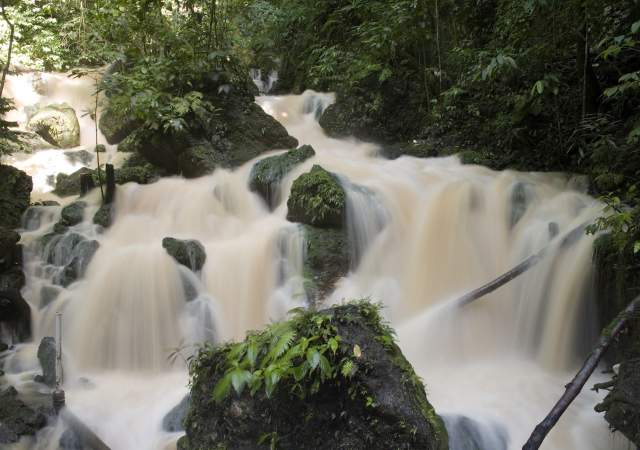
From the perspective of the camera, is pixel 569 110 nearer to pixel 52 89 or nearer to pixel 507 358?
pixel 507 358

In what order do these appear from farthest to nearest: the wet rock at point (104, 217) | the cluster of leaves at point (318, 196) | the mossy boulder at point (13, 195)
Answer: the mossy boulder at point (13, 195)
the wet rock at point (104, 217)
the cluster of leaves at point (318, 196)

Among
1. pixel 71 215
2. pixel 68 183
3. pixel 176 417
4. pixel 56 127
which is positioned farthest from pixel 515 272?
pixel 56 127

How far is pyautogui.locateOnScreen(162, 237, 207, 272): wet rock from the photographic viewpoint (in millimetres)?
6629

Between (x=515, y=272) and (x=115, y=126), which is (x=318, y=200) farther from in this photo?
(x=115, y=126)

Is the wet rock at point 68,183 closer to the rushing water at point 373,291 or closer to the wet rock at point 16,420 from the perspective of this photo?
the rushing water at point 373,291

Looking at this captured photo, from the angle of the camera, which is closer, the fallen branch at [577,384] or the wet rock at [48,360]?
the fallen branch at [577,384]

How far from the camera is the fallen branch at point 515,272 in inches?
213

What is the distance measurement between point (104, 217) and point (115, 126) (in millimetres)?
4291

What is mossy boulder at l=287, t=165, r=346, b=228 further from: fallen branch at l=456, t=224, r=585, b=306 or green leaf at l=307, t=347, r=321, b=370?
green leaf at l=307, t=347, r=321, b=370

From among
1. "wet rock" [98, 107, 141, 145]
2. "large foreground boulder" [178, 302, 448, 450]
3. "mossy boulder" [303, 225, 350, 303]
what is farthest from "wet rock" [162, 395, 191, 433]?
"wet rock" [98, 107, 141, 145]

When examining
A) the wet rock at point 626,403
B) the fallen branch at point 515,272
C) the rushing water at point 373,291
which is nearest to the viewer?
the wet rock at point 626,403

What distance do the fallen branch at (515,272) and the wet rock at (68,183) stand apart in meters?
7.14

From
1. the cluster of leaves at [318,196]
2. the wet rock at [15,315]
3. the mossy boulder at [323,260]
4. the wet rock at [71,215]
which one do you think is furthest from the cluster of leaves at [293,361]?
the wet rock at [71,215]

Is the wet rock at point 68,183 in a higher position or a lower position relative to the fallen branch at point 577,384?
higher
